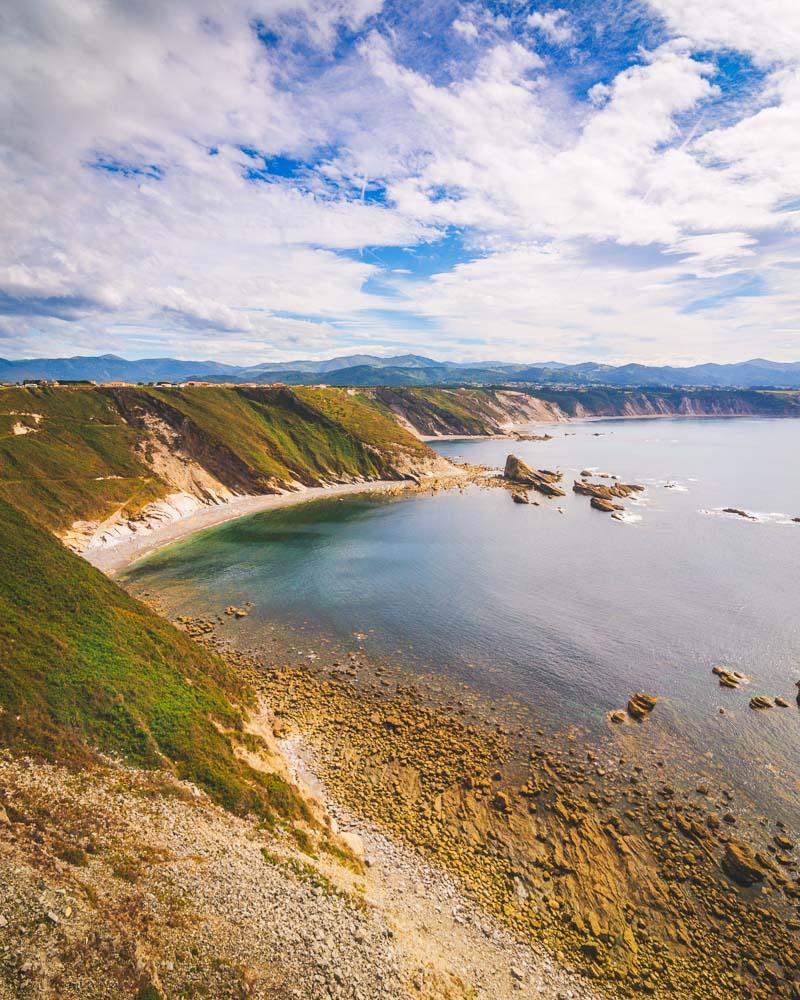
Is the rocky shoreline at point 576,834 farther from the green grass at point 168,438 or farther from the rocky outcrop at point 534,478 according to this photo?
the rocky outcrop at point 534,478

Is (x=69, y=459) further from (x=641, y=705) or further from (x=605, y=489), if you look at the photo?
(x=605, y=489)

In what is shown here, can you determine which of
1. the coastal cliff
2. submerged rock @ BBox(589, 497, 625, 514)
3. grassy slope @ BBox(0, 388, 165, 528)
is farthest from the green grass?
submerged rock @ BBox(589, 497, 625, 514)

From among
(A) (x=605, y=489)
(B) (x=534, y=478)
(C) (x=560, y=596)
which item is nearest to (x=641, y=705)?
(C) (x=560, y=596)

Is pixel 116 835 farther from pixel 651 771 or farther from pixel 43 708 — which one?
pixel 651 771

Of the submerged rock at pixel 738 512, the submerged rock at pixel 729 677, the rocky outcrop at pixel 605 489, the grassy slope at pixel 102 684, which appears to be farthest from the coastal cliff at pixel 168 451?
the submerged rock at pixel 729 677

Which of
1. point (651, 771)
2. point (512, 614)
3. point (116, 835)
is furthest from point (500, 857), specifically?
→ point (512, 614)

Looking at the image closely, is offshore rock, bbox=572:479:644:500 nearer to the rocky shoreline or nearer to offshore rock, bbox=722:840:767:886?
the rocky shoreline
